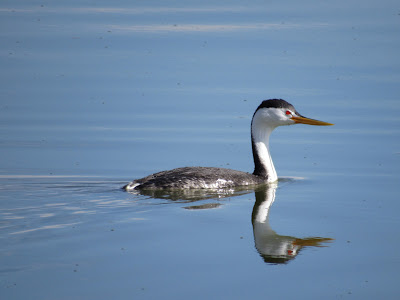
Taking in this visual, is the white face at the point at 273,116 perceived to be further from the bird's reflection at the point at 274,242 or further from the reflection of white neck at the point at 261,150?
the bird's reflection at the point at 274,242

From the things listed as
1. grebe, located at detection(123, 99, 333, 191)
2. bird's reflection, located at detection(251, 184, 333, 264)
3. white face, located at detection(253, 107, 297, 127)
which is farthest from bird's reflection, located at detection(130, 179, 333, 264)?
white face, located at detection(253, 107, 297, 127)

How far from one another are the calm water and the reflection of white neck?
0.39 meters

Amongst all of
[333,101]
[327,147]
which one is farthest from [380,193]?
[333,101]

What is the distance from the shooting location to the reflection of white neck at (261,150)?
12625 mm

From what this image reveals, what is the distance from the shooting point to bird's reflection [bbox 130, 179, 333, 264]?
9.02 metres

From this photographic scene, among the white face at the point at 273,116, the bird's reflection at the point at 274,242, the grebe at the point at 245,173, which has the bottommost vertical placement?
the bird's reflection at the point at 274,242

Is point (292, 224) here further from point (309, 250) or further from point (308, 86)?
point (308, 86)

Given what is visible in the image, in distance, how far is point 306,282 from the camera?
791cm

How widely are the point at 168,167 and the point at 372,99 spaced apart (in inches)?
230

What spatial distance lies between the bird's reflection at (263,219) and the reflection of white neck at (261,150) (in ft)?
0.78

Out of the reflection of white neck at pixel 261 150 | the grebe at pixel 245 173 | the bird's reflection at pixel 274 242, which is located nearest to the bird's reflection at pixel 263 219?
the bird's reflection at pixel 274 242

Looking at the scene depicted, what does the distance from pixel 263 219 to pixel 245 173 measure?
6.73ft

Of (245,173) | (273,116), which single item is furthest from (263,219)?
(273,116)

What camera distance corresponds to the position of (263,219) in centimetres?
1039
